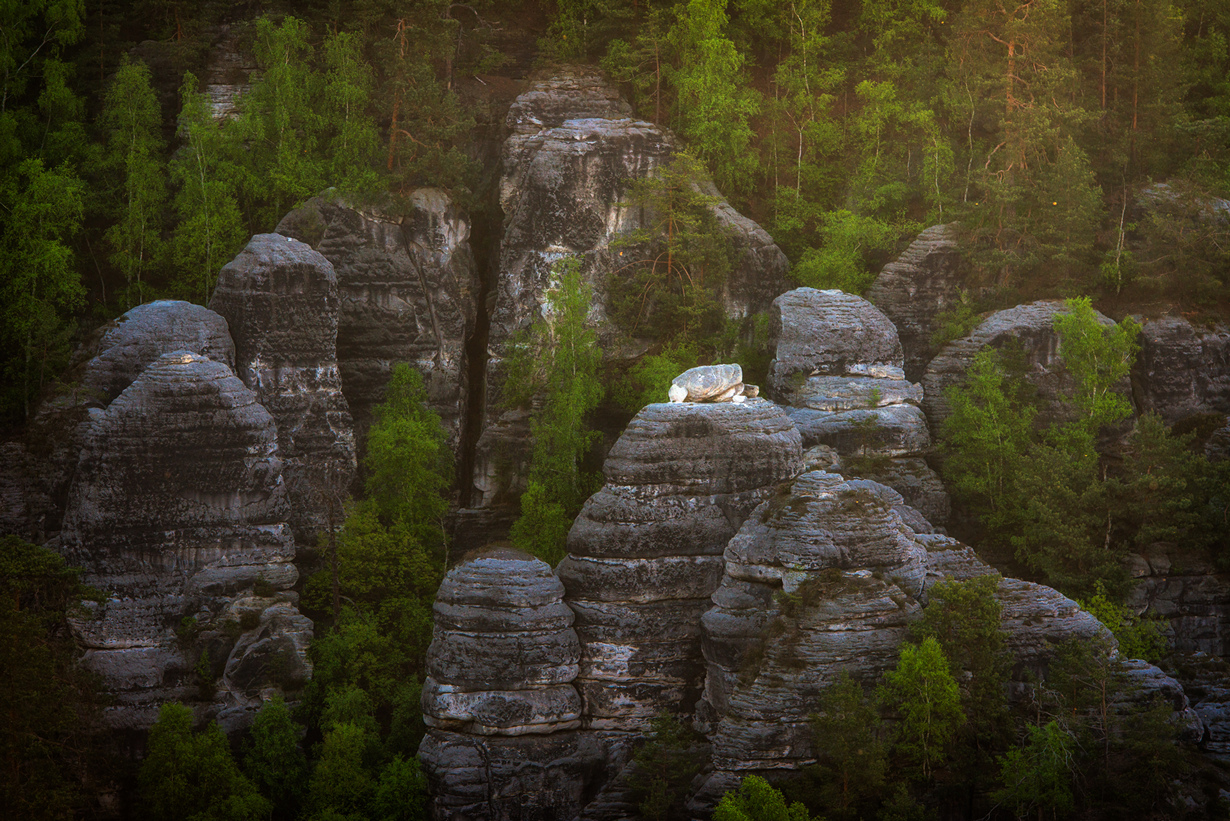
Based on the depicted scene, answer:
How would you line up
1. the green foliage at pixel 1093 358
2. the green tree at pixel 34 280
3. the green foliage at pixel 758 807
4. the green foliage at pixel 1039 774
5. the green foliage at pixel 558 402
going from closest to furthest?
the green foliage at pixel 758 807 < the green foliage at pixel 1039 774 < the green foliage at pixel 558 402 < the green foliage at pixel 1093 358 < the green tree at pixel 34 280

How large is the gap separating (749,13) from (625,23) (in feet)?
17.3

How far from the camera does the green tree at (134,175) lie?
45.8m

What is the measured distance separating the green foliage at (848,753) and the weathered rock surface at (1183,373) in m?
20.1

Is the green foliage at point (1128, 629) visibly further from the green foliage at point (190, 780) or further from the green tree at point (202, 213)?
the green tree at point (202, 213)

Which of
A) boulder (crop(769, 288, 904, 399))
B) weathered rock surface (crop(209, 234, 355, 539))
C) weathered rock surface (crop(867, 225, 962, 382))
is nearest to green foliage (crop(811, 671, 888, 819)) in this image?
boulder (crop(769, 288, 904, 399))

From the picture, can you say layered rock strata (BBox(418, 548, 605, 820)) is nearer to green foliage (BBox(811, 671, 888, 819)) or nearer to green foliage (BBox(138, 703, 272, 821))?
green foliage (BBox(138, 703, 272, 821))

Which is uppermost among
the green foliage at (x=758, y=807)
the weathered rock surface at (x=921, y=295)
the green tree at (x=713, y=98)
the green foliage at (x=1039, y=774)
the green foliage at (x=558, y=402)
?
the green tree at (x=713, y=98)

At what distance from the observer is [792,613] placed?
110 feet

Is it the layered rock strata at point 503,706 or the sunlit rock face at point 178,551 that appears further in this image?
the sunlit rock face at point 178,551

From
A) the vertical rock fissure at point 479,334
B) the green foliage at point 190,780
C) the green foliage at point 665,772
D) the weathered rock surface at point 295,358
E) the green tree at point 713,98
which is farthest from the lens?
the green tree at point 713,98

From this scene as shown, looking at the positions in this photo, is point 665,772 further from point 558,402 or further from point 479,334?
point 479,334

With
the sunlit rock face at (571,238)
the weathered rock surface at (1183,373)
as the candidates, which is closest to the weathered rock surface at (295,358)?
the sunlit rock face at (571,238)

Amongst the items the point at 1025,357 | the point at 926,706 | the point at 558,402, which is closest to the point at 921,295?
the point at 1025,357

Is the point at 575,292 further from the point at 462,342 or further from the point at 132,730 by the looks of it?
the point at 132,730
